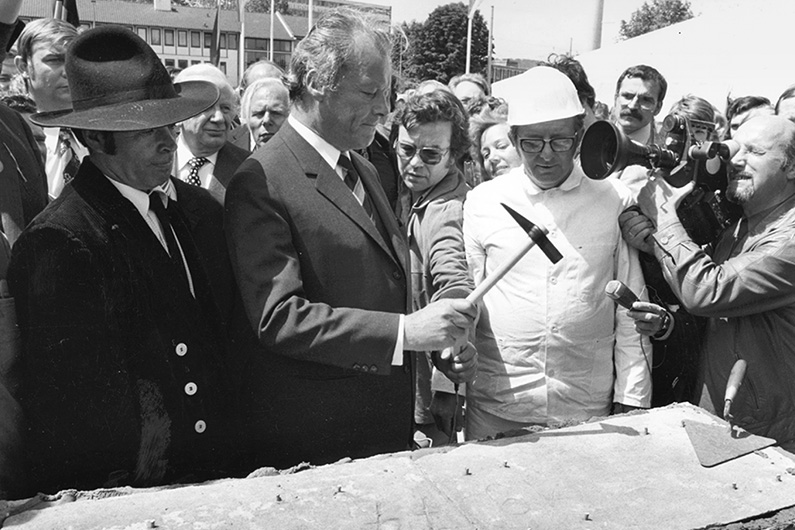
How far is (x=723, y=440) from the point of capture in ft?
6.66

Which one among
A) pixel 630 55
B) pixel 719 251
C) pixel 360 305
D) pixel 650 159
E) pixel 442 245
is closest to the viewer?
pixel 360 305

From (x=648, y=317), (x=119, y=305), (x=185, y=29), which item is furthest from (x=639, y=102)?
(x=185, y=29)

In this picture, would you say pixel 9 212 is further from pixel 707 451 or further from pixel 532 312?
pixel 707 451

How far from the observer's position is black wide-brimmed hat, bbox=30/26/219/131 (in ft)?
6.38

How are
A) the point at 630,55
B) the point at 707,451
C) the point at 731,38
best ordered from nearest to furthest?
the point at 707,451, the point at 731,38, the point at 630,55

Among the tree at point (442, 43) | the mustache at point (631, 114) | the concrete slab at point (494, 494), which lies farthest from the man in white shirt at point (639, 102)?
the tree at point (442, 43)

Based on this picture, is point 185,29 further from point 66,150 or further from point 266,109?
point 66,150

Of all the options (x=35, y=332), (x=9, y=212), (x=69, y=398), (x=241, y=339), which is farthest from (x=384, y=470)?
(x=9, y=212)

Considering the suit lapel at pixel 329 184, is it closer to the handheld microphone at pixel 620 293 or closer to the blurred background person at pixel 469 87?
the handheld microphone at pixel 620 293

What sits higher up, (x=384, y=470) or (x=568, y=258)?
(x=568, y=258)

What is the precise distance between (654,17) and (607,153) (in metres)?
78.9

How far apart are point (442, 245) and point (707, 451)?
1358mm

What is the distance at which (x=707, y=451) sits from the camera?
1.95 meters

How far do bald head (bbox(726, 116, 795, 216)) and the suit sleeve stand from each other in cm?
147
